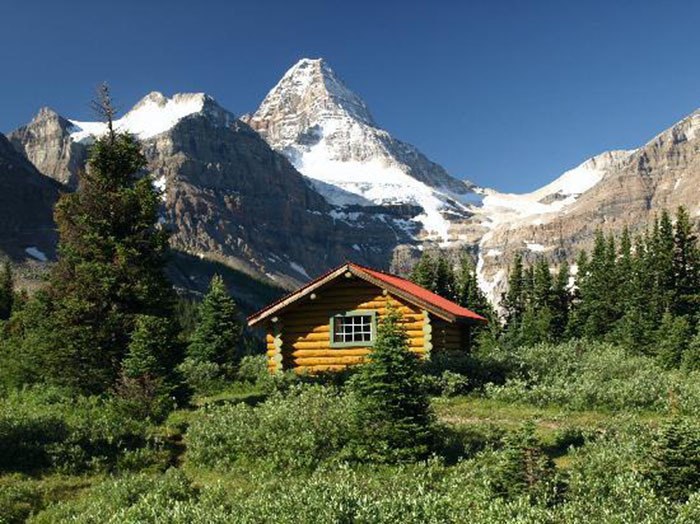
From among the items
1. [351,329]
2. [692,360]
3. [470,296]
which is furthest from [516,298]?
[351,329]

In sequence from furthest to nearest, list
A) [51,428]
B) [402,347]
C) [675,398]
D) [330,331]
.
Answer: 1. [330,331]
2. [675,398]
3. [51,428]
4. [402,347]

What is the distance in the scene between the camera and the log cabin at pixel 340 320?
28719 mm

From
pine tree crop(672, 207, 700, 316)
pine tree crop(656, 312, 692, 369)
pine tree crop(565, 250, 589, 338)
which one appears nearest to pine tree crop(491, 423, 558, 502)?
pine tree crop(656, 312, 692, 369)

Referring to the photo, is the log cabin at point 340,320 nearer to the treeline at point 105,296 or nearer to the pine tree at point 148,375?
the treeline at point 105,296

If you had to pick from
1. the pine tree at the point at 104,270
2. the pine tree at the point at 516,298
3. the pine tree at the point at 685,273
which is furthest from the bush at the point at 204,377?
the pine tree at the point at 516,298

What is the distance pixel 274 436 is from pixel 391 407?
3087mm

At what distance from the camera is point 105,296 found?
2478 centimetres

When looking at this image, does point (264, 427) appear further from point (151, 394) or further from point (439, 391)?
point (439, 391)

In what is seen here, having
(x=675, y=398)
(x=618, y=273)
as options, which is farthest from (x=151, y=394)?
(x=618, y=273)

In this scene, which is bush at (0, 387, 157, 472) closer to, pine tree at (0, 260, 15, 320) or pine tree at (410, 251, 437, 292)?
pine tree at (410, 251, 437, 292)

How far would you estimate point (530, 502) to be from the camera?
11.6 m

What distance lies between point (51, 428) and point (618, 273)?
77573 millimetres

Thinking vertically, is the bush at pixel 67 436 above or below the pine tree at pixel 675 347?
below

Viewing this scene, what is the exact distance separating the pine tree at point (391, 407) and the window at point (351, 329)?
484 inches
